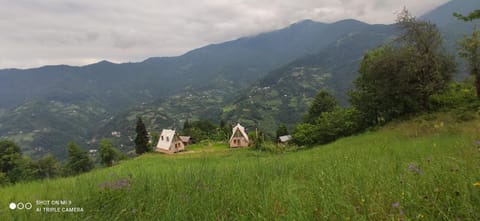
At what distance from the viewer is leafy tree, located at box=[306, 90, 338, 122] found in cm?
4350

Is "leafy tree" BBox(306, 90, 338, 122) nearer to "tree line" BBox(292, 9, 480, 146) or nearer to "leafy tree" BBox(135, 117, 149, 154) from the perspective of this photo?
"tree line" BBox(292, 9, 480, 146)

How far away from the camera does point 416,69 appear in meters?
21.5

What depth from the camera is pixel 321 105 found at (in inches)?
1732

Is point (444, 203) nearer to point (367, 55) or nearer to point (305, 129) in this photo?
point (367, 55)

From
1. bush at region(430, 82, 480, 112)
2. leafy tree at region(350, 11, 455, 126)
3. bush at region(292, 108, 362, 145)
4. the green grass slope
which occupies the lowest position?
bush at region(292, 108, 362, 145)

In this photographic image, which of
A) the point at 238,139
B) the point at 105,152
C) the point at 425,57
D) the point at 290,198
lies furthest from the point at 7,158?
the point at 425,57

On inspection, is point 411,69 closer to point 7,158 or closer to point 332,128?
point 332,128

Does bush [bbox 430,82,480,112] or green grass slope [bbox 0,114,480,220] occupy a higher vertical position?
green grass slope [bbox 0,114,480,220]

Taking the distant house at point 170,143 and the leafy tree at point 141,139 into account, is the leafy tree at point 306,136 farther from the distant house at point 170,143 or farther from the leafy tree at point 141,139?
the leafy tree at point 141,139

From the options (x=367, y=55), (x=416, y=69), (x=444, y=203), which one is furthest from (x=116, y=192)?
(x=367, y=55)

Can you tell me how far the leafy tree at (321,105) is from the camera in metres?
43.5

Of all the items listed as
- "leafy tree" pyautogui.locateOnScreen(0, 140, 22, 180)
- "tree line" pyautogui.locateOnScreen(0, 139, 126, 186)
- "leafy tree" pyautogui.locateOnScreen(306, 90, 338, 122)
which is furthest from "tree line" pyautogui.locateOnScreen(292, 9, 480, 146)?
"leafy tree" pyautogui.locateOnScreen(0, 140, 22, 180)

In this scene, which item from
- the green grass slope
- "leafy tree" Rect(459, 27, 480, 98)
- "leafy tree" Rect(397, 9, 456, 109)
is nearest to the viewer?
the green grass slope

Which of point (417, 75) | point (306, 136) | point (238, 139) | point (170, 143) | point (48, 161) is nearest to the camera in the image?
point (417, 75)
